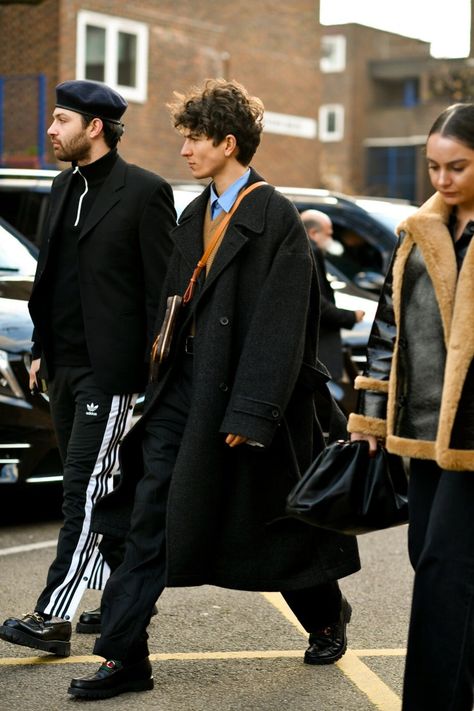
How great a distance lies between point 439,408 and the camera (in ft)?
12.2

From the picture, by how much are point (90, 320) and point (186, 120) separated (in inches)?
35.5

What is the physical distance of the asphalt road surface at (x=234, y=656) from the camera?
4.54m

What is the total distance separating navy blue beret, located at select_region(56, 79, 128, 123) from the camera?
5.27 meters

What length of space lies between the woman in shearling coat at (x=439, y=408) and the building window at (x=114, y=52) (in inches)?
892

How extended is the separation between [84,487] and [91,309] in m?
0.68

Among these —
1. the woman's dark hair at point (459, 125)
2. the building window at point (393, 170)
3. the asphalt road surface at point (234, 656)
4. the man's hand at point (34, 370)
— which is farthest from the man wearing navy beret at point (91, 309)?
the building window at point (393, 170)

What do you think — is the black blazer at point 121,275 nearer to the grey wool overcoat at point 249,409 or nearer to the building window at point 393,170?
the grey wool overcoat at point 249,409

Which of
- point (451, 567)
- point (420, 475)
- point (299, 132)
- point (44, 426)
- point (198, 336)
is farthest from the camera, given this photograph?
point (299, 132)

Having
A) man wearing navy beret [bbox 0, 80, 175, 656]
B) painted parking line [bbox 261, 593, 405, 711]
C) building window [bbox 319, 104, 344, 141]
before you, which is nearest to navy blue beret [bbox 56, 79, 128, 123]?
man wearing navy beret [bbox 0, 80, 175, 656]

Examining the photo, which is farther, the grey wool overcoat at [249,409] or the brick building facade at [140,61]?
the brick building facade at [140,61]

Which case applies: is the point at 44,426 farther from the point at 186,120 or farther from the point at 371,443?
the point at 371,443

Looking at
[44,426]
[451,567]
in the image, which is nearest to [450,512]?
[451,567]

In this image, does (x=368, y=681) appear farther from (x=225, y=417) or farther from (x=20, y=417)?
(x=20, y=417)

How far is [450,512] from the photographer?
11.8 feet
